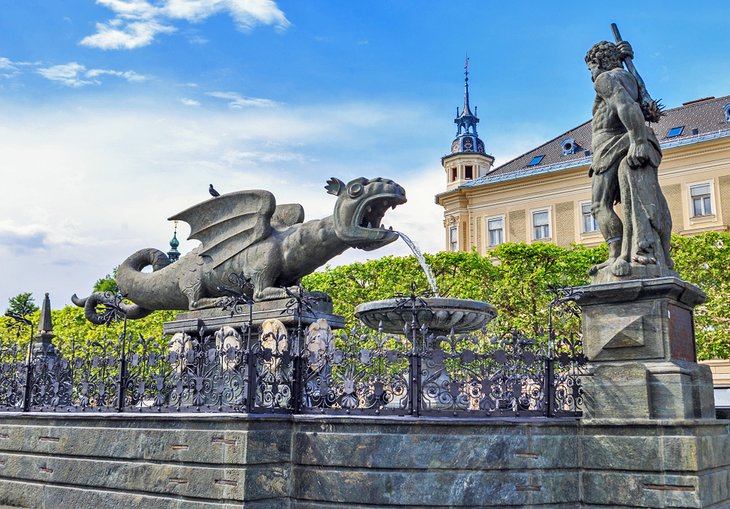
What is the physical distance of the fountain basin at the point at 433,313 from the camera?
374 inches

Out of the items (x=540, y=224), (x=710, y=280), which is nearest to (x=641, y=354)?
(x=710, y=280)

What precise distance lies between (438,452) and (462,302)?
2870 mm

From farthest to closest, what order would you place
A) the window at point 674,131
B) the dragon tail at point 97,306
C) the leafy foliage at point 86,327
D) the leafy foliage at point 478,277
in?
the window at point 674,131 < the leafy foliage at point 86,327 < the leafy foliage at point 478,277 < the dragon tail at point 97,306

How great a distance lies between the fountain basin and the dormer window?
31.8 m

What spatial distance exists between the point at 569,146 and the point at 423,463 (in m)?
35.6

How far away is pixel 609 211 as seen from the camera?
8.34m

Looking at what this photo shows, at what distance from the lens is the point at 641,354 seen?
24.7 feet

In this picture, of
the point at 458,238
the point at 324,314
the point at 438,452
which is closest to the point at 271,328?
the point at 324,314

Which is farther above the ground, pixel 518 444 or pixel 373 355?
pixel 373 355

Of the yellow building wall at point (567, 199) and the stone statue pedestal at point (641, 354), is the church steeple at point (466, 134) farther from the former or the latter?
the stone statue pedestal at point (641, 354)

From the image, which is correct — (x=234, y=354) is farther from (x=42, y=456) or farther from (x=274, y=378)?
(x=42, y=456)

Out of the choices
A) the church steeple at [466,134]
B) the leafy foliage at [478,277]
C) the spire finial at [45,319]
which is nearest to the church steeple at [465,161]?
the church steeple at [466,134]

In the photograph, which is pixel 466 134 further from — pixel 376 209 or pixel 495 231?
pixel 376 209

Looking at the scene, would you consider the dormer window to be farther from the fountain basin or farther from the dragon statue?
the fountain basin
